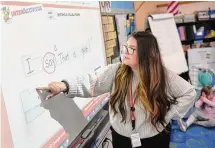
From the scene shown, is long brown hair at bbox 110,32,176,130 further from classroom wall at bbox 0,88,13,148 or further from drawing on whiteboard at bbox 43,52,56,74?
classroom wall at bbox 0,88,13,148

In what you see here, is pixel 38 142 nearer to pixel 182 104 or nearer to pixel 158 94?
pixel 158 94

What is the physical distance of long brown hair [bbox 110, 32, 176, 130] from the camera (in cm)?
136

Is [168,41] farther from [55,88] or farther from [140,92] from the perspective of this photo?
[55,88]

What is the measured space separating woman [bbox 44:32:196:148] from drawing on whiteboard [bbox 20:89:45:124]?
0.63 ft

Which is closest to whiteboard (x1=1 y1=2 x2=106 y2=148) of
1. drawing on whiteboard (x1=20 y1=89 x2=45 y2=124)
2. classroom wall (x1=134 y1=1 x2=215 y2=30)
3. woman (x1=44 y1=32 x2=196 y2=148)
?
drawing on whiteboard (x1=20 y1=89 x2=45 y2=124)

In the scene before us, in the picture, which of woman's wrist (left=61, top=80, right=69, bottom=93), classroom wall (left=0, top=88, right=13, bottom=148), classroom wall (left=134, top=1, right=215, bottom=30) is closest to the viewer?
classroom wall (left=0, top=88, right=13, bottom=148)

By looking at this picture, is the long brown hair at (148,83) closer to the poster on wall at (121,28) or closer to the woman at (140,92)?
the woman at (140,92)

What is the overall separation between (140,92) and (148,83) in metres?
0.07

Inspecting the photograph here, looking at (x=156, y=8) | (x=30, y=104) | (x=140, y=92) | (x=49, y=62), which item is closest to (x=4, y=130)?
(x=30, y=104)

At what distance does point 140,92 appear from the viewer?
4.60 feet

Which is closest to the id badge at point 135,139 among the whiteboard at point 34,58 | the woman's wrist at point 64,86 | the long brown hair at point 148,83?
the long brown hair at point 148,83

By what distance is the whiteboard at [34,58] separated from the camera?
1.00 metres

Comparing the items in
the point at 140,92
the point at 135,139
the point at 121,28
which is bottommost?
the point at 135,139

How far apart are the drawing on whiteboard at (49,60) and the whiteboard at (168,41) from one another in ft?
6.44
